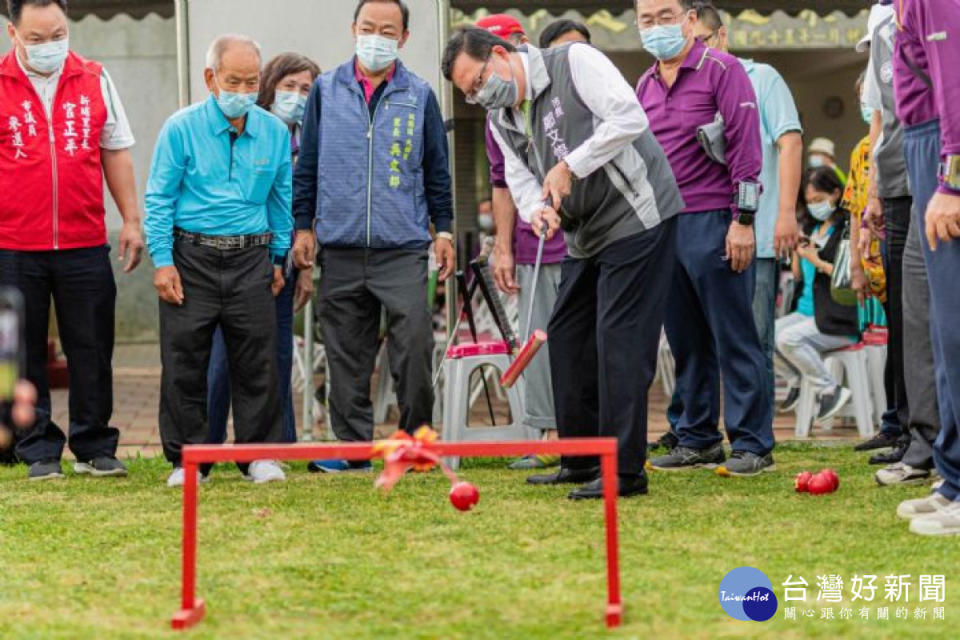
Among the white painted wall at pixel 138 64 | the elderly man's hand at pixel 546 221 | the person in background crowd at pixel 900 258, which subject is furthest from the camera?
the white painted wall at pixel 138 64

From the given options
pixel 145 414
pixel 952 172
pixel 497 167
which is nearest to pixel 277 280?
pixel 497 167

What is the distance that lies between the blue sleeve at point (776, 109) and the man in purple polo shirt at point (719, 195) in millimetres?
388

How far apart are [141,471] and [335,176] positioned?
1.53 meters

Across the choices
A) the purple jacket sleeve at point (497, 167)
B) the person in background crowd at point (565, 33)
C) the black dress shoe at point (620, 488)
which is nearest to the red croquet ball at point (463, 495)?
the black dress shoe at point (620, 488)

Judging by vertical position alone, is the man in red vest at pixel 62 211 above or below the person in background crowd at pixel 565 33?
below

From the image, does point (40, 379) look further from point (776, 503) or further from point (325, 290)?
point (776, 503)

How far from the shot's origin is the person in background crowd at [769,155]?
663cm

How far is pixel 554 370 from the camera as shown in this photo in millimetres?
5906

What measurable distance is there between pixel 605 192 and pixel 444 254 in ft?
4.56

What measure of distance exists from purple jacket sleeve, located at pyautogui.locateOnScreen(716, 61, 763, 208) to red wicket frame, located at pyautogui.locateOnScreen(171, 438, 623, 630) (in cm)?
279

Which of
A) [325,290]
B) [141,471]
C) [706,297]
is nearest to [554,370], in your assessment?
[706,297]

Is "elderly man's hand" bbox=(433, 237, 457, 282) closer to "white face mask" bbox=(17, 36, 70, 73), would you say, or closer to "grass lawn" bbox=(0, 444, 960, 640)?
"grass lawn" bbox=(0, 444, 960, 640)

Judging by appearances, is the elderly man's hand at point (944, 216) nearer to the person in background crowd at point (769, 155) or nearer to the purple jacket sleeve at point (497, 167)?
the person in background crowd at point (769, 155)

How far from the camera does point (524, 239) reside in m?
7.04
